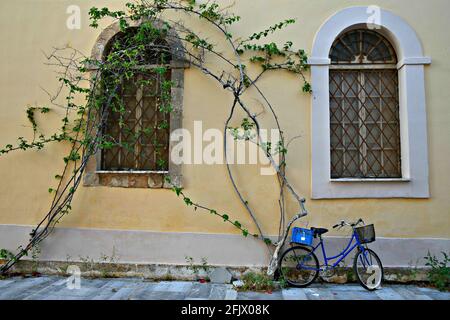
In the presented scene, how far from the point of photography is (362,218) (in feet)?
14.9

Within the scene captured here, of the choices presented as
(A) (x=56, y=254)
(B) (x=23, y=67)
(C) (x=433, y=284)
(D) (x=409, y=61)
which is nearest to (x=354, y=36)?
(D) (x=409, y=61)

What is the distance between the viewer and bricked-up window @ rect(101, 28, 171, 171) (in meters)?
4.98

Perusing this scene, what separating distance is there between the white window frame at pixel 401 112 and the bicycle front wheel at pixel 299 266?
2.56 ft

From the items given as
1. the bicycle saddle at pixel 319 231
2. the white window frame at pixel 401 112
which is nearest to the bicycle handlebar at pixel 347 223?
the bicycle saddle at pixel 319 231

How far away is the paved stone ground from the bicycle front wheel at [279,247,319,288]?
0.13m

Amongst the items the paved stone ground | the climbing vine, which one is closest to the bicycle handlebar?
the climbing vine

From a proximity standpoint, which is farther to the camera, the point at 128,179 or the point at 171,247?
the point at 128,179

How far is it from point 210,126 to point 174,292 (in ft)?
7.35

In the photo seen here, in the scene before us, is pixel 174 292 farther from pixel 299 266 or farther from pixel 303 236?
pixel 303 236

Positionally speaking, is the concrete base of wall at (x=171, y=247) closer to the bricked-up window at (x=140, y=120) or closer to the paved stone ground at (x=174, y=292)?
the paved stone ground at (x=174, y=292)

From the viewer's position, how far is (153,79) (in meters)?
5.09

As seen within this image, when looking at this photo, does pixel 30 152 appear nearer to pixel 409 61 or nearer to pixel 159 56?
pixel 159 56

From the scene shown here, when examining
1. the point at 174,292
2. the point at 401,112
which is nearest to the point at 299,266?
the point at 174,292

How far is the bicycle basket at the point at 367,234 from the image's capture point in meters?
4.17
